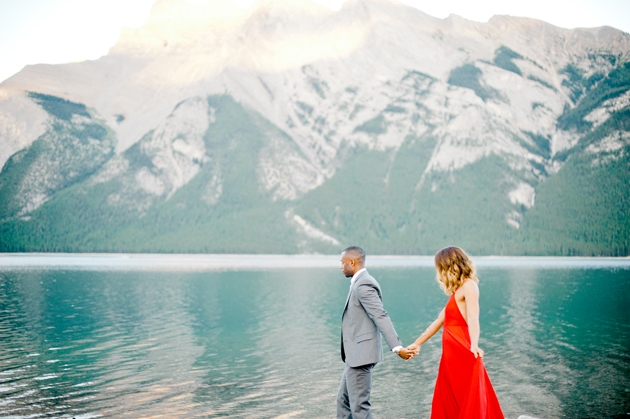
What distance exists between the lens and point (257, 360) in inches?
950

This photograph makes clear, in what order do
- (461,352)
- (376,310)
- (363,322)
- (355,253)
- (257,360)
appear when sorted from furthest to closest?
(257,360) → (355,253) → (363,322) → (461,352) → (376,310)

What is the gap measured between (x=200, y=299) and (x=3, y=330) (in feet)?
74.3

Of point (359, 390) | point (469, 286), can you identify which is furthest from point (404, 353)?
point (469, 286)

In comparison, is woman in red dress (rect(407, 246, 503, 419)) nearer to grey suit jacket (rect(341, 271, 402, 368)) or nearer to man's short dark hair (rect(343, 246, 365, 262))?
grey suit jacket (rect(341, 271, 402, 368))

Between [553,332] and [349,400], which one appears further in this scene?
[553,332]

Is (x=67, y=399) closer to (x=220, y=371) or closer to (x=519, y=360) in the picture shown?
(x=220, y=371)

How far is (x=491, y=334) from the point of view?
32.1m

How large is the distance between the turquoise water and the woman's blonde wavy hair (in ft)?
26.6

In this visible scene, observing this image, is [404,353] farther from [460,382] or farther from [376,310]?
[460,382]

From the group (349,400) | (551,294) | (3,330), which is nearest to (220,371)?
(349,400)

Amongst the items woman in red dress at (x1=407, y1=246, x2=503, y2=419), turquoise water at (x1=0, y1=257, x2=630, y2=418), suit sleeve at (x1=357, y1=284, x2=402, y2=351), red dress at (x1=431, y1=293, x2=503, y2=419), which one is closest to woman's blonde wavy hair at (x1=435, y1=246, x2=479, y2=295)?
woman in red dress at (x1=407, y1=246, x2=503, y2=419)

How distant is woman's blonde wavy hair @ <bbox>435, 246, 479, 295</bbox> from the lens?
8916 mm

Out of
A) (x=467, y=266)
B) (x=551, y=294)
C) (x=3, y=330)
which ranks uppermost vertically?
(x=467, y=266)

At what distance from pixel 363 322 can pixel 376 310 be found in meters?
0.48
